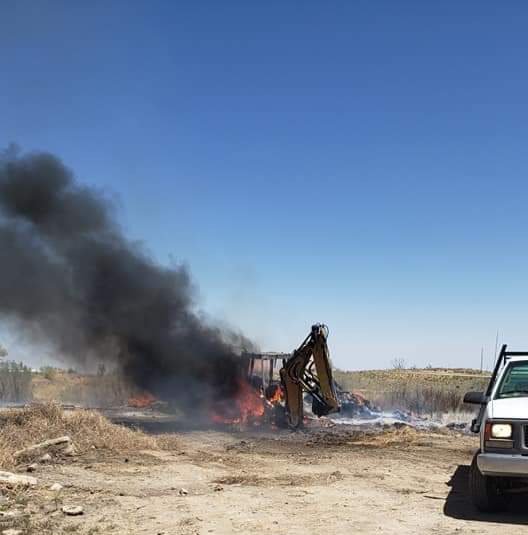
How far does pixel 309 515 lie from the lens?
796 centimetres

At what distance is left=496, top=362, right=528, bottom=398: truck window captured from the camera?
8.25 meters

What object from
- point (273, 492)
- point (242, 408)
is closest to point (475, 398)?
point (273, 492)

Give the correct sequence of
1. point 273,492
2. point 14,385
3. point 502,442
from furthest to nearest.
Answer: point 14,385 → point 273,492 → point 502,442

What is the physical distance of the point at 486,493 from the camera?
299 inches

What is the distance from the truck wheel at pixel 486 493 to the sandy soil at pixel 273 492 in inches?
5.8

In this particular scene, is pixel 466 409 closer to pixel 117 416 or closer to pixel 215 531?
pixel 117 416

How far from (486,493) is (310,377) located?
12.6 m

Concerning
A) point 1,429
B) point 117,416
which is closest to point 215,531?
point 1,429

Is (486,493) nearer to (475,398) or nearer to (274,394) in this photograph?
(475,398)

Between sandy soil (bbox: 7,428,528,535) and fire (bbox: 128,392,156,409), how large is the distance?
10446mm

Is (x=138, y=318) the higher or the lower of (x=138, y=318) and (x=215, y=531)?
the higher

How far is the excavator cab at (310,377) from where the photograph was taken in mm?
19391

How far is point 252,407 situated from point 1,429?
31.7 feet

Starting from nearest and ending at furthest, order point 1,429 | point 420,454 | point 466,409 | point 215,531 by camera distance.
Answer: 1. point 215,531
2. point 1,429
3. point 420,454
4. point 466,409
